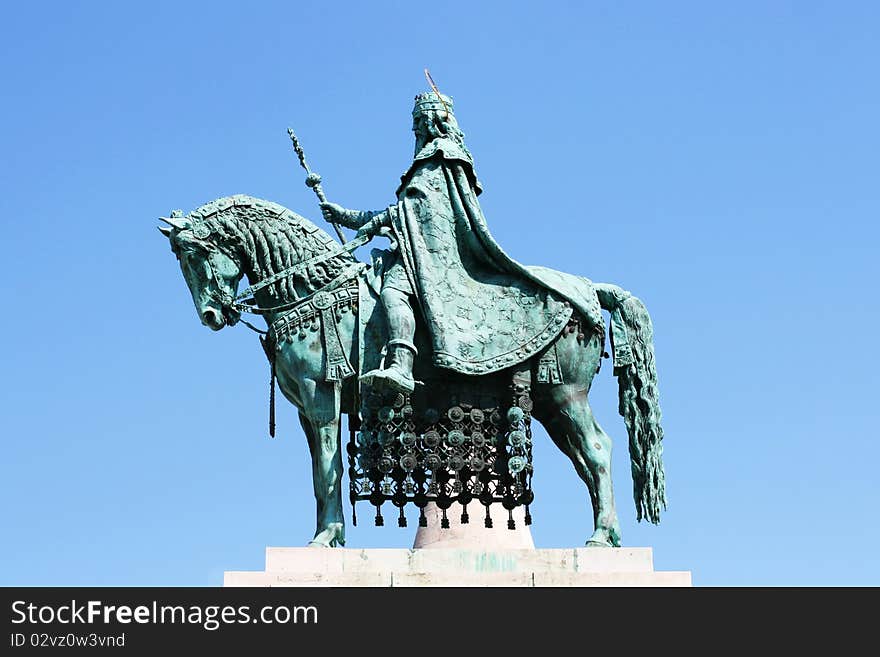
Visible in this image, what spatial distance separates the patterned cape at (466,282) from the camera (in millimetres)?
20547

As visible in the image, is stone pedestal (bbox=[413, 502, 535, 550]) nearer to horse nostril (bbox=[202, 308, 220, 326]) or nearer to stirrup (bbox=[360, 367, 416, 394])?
stirrup (bbox=[360, 367, 416, 394])

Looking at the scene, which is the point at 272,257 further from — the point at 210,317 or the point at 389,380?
the point at 389,380

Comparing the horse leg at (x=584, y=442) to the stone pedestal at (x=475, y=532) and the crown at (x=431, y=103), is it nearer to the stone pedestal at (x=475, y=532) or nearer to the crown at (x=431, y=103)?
the stone pedestal at (x=475, y=532)

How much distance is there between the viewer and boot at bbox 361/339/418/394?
65.2ft

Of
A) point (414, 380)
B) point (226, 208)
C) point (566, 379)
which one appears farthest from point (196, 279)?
point (566, 379)

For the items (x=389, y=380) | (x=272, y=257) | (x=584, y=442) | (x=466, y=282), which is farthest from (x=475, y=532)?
(x=272, y=257)

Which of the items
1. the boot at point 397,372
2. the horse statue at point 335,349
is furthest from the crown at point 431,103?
the boot at point 397,372

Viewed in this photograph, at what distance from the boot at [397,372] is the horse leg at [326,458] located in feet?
1.77

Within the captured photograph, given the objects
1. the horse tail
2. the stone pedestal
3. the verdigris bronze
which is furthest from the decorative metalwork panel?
the stone pedestal

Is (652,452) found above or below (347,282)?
below

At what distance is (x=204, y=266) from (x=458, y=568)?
13.6ft
